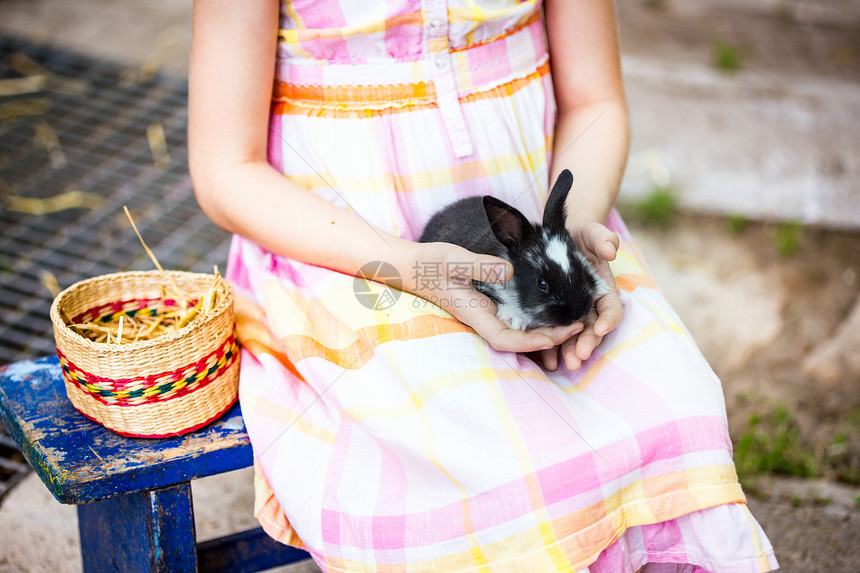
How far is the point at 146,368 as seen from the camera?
1.26m

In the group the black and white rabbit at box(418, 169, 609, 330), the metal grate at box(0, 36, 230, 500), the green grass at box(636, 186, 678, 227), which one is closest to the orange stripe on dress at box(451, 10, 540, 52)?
the black and white rabbit at box(418, 169, 609, 330)

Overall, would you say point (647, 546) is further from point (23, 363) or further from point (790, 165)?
point (790, 165)

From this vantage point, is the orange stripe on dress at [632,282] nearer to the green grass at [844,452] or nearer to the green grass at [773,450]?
the green grass at [773,450]

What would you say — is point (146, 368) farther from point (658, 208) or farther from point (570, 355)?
point (658, 208)

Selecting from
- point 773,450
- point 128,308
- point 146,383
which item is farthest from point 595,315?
point 773,450

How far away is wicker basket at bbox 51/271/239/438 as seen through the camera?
4.11 ft

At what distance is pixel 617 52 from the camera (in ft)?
5.70

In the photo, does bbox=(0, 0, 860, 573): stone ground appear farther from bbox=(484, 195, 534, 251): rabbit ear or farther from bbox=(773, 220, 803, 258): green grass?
bbox=(484, 195, 534, 251): rabbit ear

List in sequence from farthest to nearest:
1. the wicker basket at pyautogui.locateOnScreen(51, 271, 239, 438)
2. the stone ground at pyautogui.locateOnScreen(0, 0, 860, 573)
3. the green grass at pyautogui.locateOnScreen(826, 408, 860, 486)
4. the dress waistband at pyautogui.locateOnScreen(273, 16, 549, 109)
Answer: the green grass at pyautogui.locateOnScreen(826, 408, 860, 486) → the stone ground at pyautogui.locateOnScreen(0, 0, 860, 573) → the dress waistband at pyautogui.locateOnScreen(273, 16, 549, 109) → the wicker basket at pyautogui.locateOnScreen(51, 271, 239, 438)

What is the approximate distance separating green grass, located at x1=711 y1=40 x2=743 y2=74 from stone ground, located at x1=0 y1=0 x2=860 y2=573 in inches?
1.7

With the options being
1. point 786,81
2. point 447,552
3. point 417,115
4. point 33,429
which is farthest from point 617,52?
point 786,81

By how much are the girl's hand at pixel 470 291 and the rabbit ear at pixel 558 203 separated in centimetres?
20

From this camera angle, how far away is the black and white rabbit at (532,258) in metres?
1.40

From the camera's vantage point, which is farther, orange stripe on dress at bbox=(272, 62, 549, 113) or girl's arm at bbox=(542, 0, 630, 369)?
girl's arm at bbox=(542, 0, 630, 369)
